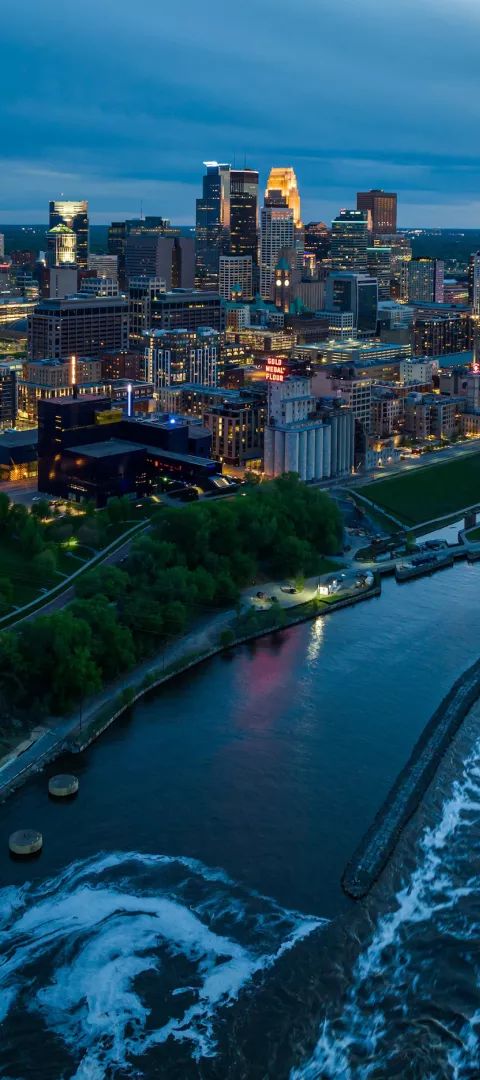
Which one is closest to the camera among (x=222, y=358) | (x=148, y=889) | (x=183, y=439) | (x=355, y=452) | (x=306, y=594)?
(x=148, y=889)

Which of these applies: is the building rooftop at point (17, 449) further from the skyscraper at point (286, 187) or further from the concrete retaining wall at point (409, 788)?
the skyscraper at point (286, 187)

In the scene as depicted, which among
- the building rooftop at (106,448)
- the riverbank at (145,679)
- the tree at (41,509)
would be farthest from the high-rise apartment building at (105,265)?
the riverbank at (145,679)

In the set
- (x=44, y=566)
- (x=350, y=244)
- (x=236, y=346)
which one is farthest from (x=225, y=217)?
(x=44, y=566)

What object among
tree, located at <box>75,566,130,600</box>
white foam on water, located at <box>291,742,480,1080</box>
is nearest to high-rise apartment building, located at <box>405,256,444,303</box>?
tree, located at <box>75,566,130,600</box>

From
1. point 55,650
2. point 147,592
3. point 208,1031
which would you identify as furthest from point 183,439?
point 208,1031

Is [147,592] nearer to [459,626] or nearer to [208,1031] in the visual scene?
[459,626]

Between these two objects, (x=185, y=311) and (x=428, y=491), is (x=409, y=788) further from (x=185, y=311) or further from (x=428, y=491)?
(x=185, y=311)
